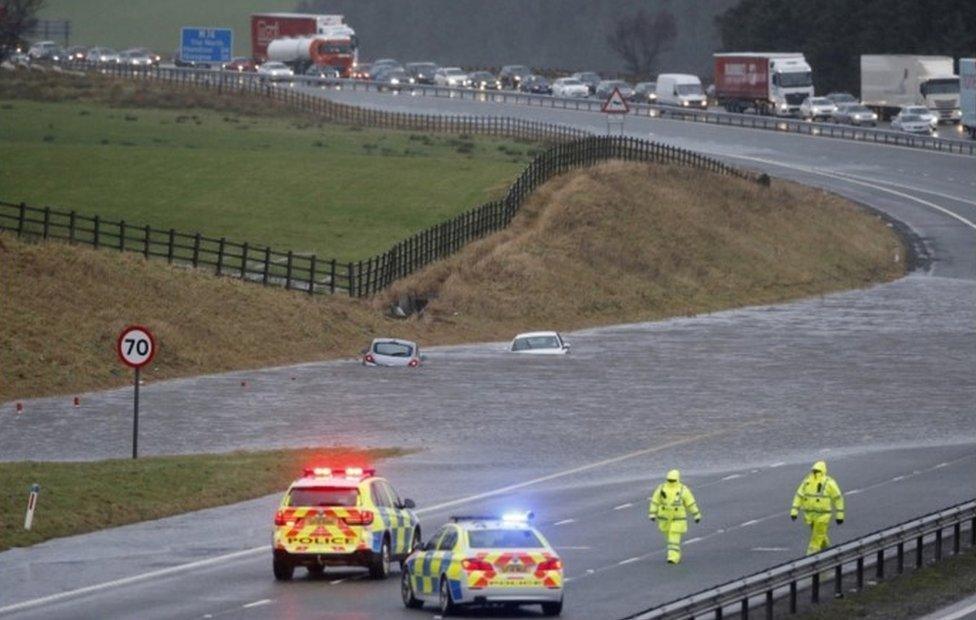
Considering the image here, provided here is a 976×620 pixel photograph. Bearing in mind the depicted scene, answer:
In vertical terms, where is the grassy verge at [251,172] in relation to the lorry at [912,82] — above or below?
below

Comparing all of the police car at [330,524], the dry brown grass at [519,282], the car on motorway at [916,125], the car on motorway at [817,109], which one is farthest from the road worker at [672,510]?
the car on motorway at [817,109]

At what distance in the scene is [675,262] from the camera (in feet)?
263

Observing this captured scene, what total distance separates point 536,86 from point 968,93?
141 feet

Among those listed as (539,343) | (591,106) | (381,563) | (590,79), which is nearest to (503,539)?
(381,563)

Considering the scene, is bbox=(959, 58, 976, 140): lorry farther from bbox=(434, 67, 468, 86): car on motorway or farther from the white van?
bbox=(434, 67, 468, 86): car on motorway

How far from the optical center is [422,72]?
539 ft

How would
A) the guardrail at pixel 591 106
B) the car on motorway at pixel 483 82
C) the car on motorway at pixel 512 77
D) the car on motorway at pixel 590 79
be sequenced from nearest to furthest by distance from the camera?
the guardrail at pixel 591 106, the car on motorway at pixel 483 82, the car on motorway at pixel 590 79, the car on motorway at pixel 512 77

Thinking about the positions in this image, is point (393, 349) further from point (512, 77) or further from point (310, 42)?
point (310, 42)

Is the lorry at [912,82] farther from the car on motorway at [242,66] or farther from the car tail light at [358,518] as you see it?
the car tail light at [358,518]

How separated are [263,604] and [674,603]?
617 centimetres

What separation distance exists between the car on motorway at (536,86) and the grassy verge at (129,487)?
4427 inches

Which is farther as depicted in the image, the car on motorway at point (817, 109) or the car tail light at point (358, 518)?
the car on motorway at point (817, 109)

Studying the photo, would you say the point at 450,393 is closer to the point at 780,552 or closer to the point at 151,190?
the point at 780,552

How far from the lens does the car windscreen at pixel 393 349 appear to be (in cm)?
5956
